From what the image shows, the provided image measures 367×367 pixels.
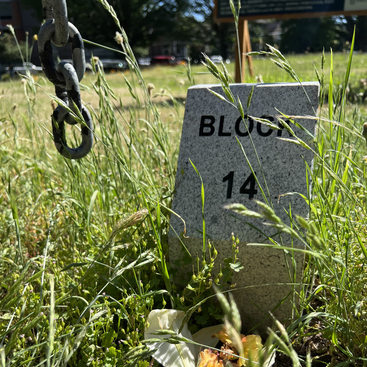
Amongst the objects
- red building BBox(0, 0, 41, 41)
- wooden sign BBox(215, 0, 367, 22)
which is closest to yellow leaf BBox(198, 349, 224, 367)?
wooden sign BBox(215, 0, 367, 22)

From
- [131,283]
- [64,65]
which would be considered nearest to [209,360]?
[131,283]

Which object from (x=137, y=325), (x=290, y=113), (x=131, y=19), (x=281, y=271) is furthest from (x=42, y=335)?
(x=131, y=19)

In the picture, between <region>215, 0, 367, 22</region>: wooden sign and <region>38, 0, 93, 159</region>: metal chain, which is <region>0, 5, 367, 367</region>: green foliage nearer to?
<region>38, 0, 93, 159</region>: metal chain

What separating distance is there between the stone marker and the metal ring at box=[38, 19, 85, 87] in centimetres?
49

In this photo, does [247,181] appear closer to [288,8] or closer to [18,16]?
[288,8]

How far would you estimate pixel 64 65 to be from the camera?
42.6 inches

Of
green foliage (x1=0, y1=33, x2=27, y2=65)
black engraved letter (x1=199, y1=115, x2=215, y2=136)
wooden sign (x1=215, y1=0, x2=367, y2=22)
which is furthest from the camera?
wooden sign (x1=215, y1=0, x2=367, y2=22)

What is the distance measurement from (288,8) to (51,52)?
13.2ft

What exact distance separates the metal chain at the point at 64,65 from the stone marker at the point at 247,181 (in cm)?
47

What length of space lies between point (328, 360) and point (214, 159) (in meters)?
0.74

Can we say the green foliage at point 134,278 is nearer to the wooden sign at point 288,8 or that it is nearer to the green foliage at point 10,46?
the green foliage at point 10,46

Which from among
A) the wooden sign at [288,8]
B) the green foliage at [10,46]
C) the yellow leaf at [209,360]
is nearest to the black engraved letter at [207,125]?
the yellow leaf at [209,360]

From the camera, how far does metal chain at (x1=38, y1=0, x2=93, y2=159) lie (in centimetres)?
105

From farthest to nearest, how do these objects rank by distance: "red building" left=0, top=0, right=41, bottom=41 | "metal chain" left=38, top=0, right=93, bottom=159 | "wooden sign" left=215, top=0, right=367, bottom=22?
"red building" left=0, top=0, right=41, bottom=41 → "wooden sign" left=215, top=0, right=367, bottom=22 → "metal chain" left=38, top=0, right=93, bottom=159
